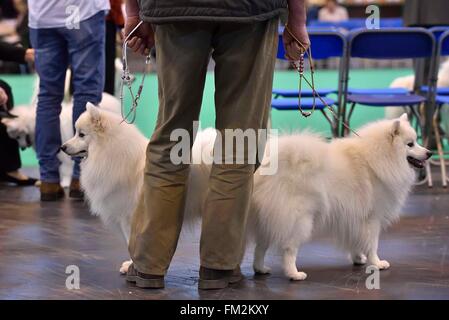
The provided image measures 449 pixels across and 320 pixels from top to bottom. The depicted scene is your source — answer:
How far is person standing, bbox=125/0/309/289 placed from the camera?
7.43ft

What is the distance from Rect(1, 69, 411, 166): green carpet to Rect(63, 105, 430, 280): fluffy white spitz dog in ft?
5.87

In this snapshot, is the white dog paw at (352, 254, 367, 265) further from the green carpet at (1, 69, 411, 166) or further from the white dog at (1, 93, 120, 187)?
the white dog at (1, 93, 120, 187)

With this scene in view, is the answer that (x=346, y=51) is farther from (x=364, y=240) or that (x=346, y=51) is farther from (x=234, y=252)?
(x=234, y=252)

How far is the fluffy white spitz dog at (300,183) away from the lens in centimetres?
262

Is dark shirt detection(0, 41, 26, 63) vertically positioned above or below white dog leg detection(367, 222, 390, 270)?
above

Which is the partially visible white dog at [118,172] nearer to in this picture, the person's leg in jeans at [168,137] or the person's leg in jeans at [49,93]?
the person's leg in jeans at [168,137]

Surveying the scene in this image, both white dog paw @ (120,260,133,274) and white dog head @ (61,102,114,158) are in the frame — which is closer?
white dog paw @ (120,260,133,274)

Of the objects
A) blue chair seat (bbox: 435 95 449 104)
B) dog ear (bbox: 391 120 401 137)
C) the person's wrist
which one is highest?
the person's wrist

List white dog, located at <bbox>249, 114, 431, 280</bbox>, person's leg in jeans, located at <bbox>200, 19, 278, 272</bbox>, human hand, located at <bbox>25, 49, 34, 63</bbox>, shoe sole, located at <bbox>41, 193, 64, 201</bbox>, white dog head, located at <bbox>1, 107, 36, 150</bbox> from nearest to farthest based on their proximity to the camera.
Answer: person's leg in jeans, located at <bbox>200, 19, 278, 272</bbox>, white dog, located at <bbox>249, 114, 431, 280</bbox>, shoe sole, located at <bbox>41, 193, 64, 201</bbox>, human hand, located at <bbox>25, 49, 34, 63</bbox>, white dog head, located at <bbox>1, 107, 36, 150</bbox>

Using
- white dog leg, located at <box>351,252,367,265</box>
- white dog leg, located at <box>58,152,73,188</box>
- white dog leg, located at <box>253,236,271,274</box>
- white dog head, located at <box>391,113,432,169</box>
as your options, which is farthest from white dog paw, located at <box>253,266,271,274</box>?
white dog leg, located at <box>58,152,73,188</box>

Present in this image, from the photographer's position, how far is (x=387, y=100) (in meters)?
4.32

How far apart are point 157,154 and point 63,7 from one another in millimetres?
1726

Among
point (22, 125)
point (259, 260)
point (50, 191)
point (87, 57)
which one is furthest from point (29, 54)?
point (259, 260)

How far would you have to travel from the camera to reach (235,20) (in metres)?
2.21
